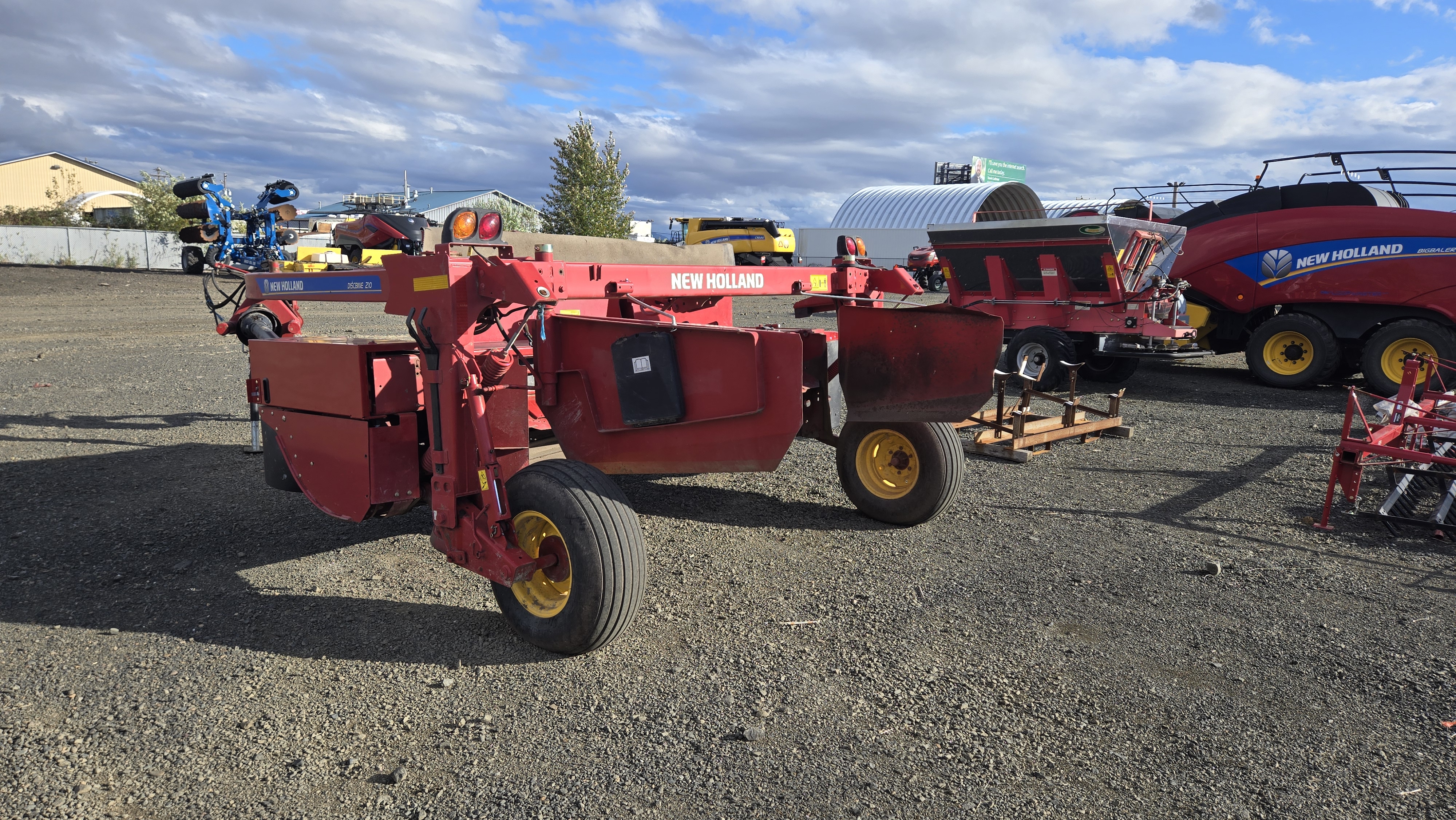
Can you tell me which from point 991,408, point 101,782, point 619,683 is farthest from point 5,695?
point 991,408

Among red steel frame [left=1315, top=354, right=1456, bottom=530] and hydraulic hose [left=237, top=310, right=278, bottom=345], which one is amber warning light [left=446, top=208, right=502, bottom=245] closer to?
hydraulic hose [left=237, top=310, right=278, bottom=345]

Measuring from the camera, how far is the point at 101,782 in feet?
8.53

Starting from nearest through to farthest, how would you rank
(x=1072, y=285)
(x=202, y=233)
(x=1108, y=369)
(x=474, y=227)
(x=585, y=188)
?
(x=474, y=227) < (x=202, y=233) < (x=1072, y=285) < (x=1108, y=369) < (x=585, y=188)

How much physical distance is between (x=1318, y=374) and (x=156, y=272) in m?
31.5

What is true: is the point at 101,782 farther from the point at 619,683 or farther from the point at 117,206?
the point at 117,206

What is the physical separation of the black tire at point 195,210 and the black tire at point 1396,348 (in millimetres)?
11129

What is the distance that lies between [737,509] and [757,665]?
6.94 ft

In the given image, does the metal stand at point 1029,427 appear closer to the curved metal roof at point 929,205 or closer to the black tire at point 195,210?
the black tire at point 195,210

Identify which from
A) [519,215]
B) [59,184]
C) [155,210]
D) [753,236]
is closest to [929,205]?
[753,236]

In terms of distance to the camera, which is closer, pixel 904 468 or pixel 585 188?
pixel 904 468

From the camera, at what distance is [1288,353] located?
10.5 metres

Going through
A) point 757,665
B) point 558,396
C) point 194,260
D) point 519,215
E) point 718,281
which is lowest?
point 757,665

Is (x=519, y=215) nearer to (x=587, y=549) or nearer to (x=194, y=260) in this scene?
(x=194, y=260)

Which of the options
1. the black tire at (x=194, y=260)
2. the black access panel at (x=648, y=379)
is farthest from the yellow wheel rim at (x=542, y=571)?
the black tire at (x=194, y=260)
